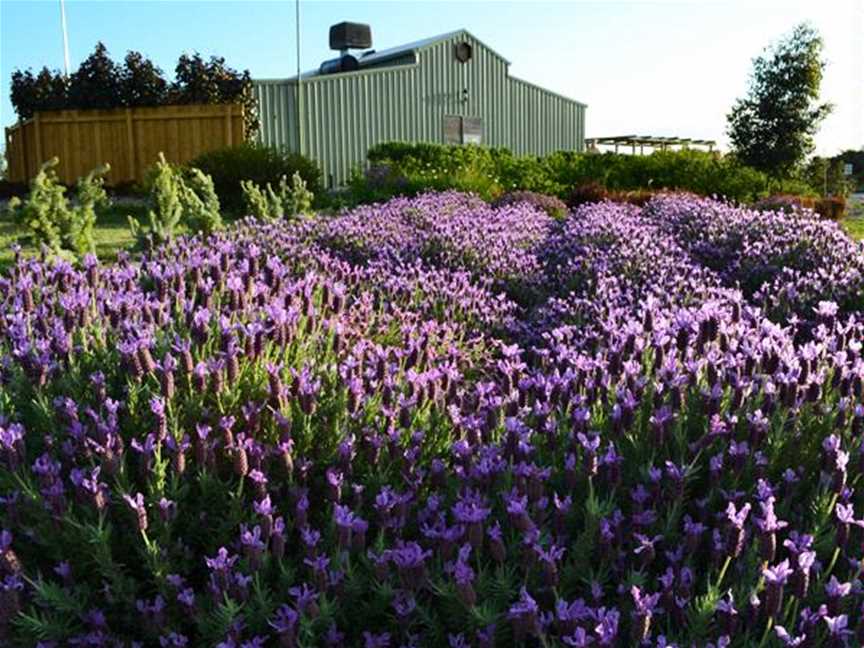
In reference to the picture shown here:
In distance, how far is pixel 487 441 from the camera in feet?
8.34

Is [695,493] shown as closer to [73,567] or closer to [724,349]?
[724,349]

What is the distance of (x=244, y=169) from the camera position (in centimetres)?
1723

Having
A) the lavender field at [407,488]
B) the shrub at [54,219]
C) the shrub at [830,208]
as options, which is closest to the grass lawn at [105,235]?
the shrub at [54,219]

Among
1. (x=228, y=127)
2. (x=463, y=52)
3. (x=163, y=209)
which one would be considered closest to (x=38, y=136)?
(x=228, y=127)

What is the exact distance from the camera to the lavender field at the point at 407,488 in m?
1.90

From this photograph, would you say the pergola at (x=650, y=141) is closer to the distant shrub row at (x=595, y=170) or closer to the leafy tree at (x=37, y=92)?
the distant shrub row at (x=595, y=170)

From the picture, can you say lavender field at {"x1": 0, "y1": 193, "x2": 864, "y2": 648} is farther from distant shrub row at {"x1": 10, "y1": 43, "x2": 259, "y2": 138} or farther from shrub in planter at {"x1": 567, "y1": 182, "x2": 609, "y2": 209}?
distant shrub row at {"x1": 10, "y1": 43, "x2": 259, "y2": 138}

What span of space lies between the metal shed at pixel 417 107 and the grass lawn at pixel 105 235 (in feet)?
28.4

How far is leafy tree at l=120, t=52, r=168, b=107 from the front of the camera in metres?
25.0

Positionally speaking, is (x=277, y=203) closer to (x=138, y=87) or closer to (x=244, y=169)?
(x=244, y=169)

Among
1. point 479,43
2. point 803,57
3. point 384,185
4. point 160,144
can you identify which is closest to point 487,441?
point 384,185

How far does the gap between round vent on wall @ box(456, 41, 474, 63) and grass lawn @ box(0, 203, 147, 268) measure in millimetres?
15179

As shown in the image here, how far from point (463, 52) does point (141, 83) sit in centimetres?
1033

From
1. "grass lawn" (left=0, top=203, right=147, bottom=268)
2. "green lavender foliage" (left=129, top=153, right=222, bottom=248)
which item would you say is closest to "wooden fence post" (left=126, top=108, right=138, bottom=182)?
"grass lawn" (left=0, top=203, right=147, bottom=268)
